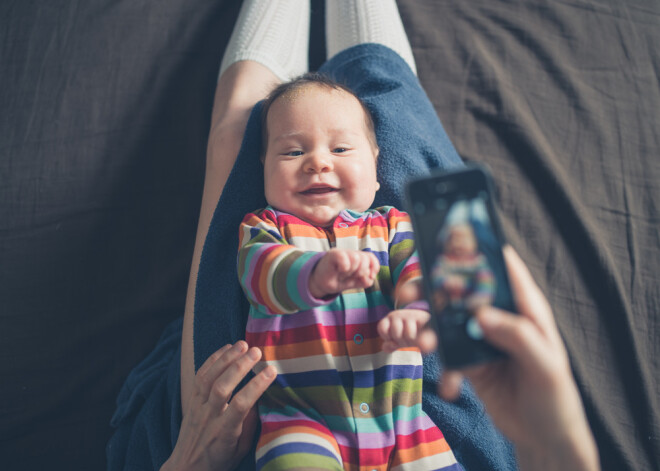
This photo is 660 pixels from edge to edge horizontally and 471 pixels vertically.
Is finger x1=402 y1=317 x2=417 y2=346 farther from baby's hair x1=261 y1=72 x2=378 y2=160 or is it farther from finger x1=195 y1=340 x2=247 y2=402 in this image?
baby's hair x1=261 y1=72 x2=378 y2=160

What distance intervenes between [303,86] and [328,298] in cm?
46

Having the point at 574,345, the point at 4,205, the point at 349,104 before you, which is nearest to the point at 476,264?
the point at 349,104

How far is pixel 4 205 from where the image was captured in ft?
3.28

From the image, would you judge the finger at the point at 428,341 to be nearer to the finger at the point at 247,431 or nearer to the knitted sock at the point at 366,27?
the finger at the point at 247,431

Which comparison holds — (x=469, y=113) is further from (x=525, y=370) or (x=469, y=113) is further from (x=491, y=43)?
(x=525, y=370)

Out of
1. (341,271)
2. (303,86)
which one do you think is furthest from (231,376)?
(303,86)

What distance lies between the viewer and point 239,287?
2.76 ft

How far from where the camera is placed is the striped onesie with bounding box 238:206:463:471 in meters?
0.67

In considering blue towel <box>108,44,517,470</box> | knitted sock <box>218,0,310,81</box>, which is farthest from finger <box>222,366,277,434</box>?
knitted sock <box>218,0,310,81</box>

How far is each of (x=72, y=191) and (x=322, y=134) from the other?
0.64 metres

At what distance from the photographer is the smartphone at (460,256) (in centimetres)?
46

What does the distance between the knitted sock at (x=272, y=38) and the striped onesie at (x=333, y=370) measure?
1.74 feet

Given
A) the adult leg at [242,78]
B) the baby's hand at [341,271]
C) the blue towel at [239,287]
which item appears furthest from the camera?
the adult leg at [242,78]

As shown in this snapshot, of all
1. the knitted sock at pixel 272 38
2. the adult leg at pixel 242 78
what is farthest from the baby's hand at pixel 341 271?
the knitted sock at pixel 272 38
